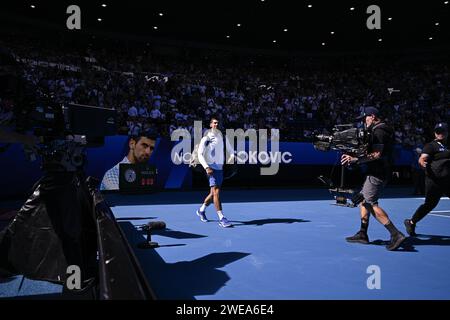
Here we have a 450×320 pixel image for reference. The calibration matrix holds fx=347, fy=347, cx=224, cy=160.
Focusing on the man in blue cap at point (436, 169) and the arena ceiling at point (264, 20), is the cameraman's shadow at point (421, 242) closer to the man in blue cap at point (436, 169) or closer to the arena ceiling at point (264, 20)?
the man in blue cap at point (436, 169)

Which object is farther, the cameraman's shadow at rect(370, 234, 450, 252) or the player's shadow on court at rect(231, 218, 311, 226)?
the player's shadow on court at rect(231, 218, 311, 226)

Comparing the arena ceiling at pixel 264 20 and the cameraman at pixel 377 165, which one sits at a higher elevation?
the arena ceiling at pixel 264 20

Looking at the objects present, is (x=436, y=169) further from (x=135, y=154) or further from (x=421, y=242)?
(x=135, y=154)

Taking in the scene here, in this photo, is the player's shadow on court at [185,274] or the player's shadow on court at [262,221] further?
the player's shadow on court at [262,221]

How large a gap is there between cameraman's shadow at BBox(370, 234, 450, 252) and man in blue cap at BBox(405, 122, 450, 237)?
0.21 m

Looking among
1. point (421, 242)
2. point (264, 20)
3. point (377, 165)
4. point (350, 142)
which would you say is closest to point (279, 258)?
point (377, 165)

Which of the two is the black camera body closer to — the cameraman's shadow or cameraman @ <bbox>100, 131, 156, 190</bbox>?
the cameraman's shadow

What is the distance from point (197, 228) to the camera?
6.22 meters

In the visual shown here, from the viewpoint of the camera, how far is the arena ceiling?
17.1m

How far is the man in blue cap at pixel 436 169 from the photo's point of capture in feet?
18.7

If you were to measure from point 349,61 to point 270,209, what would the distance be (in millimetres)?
21006

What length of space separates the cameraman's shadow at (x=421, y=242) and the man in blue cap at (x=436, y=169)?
215 mm

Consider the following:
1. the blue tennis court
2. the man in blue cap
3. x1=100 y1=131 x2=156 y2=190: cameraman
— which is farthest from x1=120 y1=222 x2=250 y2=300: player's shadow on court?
x1=100 y1=131 x2=156 y2=190: cameraman

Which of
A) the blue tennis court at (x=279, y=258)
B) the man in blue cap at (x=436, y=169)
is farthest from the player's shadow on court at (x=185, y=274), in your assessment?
the man in blue cap at (x=436, y=169)
